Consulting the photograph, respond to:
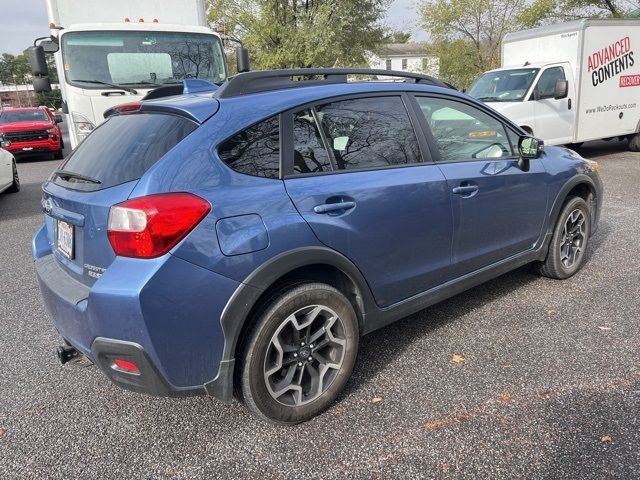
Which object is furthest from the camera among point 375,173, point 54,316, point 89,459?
point 375,173

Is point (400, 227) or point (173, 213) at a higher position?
point (173, 213)

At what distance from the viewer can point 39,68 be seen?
7387 mm

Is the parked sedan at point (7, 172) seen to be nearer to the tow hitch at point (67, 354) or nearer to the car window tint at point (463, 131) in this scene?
→ the tow hitch at point (67, 354)

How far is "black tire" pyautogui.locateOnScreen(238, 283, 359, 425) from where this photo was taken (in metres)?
2.39

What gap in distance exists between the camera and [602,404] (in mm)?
2660

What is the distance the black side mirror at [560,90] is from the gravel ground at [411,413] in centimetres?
706

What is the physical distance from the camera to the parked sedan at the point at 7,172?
30.0ft

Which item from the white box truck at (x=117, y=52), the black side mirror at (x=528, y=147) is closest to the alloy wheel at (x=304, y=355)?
the black side mirror at (x=528, y=147)

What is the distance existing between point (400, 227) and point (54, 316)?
194 cm

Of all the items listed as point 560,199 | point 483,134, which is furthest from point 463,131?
point 560,199

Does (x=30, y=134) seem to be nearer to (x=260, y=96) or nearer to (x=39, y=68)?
(x=39, y=68)

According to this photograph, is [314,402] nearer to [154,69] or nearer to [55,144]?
[154,69]

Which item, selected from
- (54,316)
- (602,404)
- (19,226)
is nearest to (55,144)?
(19,226)

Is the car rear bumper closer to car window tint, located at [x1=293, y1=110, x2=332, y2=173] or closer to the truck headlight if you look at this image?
car window tint, located at [x1=293, y1=110, x2=332, y2=173]
